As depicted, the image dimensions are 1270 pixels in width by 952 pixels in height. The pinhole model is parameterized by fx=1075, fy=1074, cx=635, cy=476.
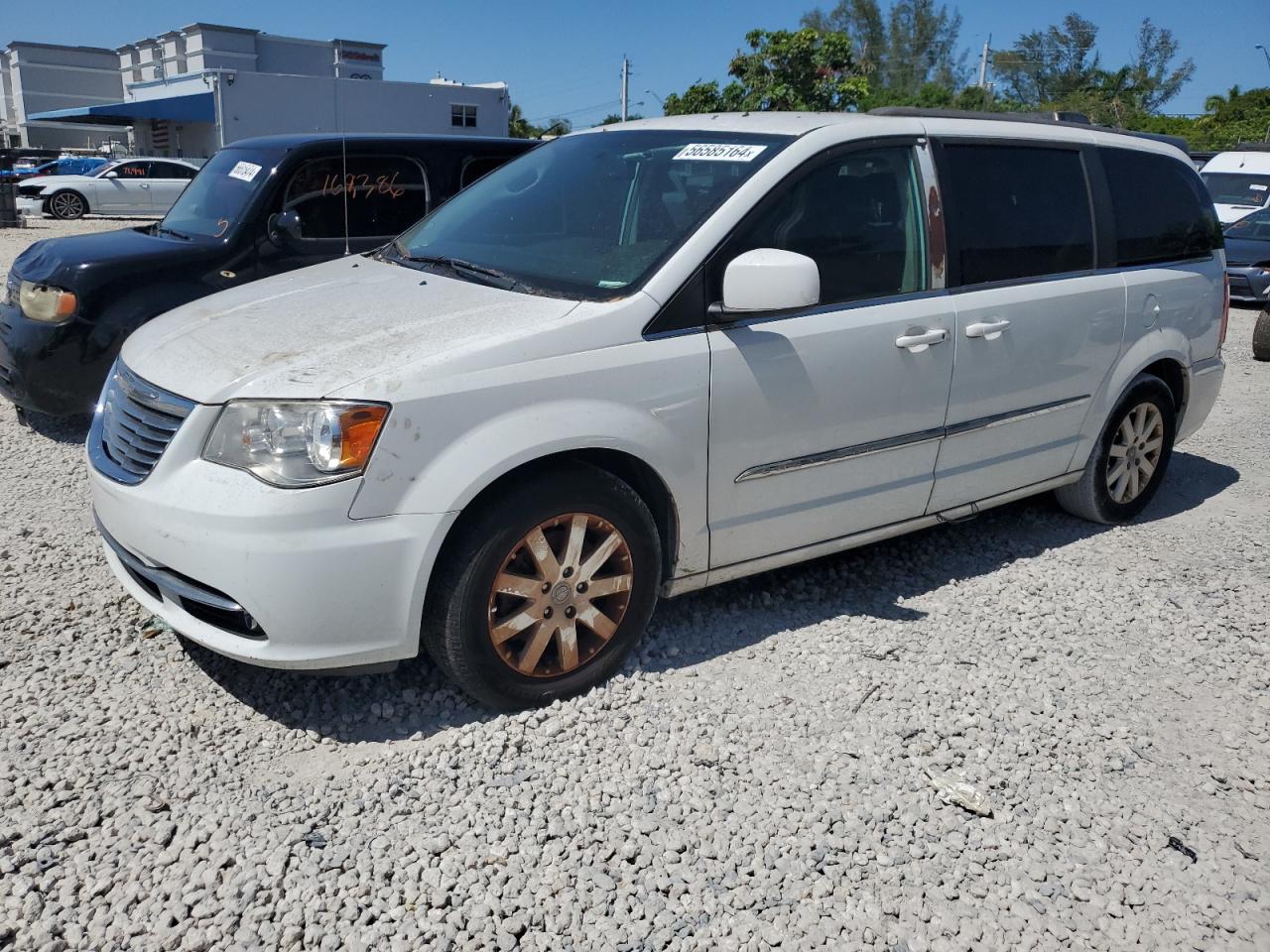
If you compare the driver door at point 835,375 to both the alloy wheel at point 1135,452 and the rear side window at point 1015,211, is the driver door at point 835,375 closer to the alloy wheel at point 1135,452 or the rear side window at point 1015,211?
the rear side window at point 1015,211

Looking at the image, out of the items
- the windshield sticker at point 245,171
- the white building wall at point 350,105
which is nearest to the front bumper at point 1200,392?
the windshield sticker at point 245,171

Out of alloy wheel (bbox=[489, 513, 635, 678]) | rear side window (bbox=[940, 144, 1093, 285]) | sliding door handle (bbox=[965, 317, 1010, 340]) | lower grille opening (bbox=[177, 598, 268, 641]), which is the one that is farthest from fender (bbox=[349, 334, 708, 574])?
rear side window (bbox=[940, 144, 1093, 285])

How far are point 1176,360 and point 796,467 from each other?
263 cm

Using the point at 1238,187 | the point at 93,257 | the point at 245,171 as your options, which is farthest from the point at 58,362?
the point at 1238,187

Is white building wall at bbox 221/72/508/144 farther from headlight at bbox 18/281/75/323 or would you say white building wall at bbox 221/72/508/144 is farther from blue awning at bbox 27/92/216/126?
headlight at bbox 18/281/75/323

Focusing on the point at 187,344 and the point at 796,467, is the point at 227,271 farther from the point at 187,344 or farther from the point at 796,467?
the point at 796,467

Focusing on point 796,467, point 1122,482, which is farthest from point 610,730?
point 1122,482

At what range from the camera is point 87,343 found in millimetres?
5883

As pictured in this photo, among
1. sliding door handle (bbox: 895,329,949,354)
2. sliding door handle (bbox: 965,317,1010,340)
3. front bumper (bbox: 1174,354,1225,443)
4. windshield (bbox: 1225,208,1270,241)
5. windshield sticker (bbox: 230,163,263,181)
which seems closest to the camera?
sliding door handle (bbox: 895,329,949,354)

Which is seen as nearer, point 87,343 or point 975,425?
point 975,425

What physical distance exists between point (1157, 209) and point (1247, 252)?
35.7 feet

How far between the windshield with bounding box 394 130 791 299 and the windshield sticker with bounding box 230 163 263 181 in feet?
8.33

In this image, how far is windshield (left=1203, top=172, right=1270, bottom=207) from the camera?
18.8 metres

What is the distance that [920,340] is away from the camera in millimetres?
3949
